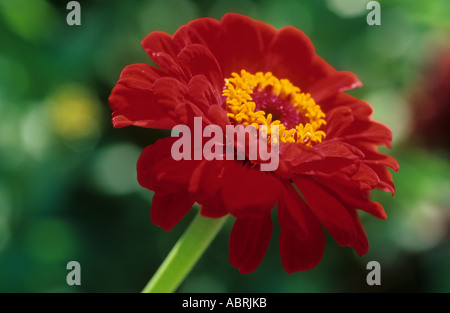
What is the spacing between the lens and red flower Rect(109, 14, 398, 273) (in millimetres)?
501

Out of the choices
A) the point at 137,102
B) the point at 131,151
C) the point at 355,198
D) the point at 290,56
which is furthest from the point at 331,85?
the point at 131,151

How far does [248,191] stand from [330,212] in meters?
0.12

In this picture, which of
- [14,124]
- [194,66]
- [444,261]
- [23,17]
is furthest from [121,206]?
[444,261]

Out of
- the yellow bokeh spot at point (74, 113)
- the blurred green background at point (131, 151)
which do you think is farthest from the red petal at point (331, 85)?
the yellow bokeh spot at point (74, 113)

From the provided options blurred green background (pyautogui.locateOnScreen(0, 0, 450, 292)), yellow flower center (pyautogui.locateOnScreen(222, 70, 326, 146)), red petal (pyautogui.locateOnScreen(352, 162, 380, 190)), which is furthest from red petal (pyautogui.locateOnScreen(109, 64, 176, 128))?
blurred green background (pyautogui.locateOnScreen(0, 0, 450, 292))

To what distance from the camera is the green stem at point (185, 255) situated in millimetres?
557

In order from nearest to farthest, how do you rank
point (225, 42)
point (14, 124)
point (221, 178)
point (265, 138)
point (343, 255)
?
point (221, 178) < point (265, 138) < point (225, 42) < point (14, 124) < point (343, 255)

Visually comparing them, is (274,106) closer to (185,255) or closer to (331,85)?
(331,85)

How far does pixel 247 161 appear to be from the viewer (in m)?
0.56

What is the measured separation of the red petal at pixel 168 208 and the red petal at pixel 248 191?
0.23ft

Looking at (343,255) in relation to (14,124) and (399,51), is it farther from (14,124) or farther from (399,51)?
(14,124)

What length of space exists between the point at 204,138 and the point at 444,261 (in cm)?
86

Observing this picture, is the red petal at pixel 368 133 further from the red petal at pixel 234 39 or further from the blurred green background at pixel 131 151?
the blurred green background at pixel 131 151

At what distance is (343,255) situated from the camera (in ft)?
3.87
